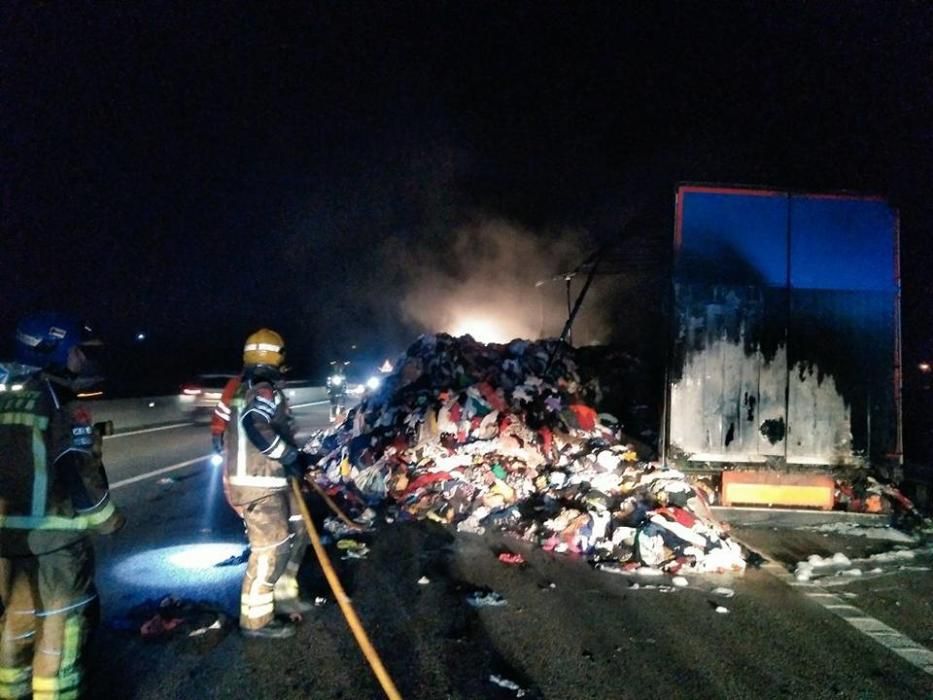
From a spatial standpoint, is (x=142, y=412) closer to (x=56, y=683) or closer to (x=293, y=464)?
(x=293, y=464)

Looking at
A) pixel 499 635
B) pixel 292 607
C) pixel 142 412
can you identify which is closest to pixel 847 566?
pixel 499 635

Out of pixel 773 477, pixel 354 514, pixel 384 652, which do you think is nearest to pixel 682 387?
pixel 773 477

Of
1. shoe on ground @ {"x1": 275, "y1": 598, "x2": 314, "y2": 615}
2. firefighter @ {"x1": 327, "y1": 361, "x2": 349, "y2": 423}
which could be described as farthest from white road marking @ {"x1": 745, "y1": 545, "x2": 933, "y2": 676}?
firefighter @ {"x1": 327, "y1": 361, "x2": 349, "y2": 423}

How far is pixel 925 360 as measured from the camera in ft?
42.5

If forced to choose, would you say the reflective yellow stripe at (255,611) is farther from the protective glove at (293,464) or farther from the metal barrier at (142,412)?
the metal barrier at (142,412)

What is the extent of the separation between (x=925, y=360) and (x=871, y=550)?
7.97 meters

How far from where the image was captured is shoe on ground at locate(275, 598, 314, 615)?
4.70 m

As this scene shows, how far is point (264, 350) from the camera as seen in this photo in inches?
179

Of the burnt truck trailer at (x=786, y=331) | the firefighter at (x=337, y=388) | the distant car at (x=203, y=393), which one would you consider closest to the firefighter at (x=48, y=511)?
the burnt truck trailer at (x=786, y=331)

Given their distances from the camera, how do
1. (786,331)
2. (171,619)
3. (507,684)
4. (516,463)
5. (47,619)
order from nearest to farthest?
1. (47,619)
2. (507,684)
3. (171,619)
4. (786,331)
5. (516,463)

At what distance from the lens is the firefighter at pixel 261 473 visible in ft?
14.1

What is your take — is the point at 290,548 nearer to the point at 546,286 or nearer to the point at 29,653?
the point at 29,653

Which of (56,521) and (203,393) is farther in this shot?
(203,393)

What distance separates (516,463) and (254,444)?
16.2ft
